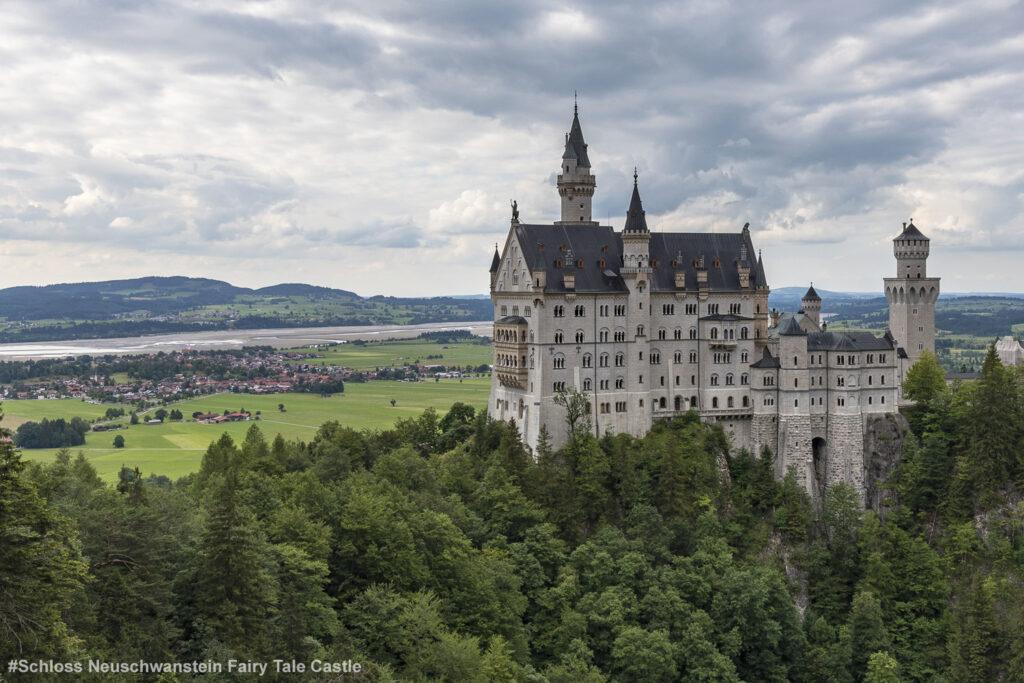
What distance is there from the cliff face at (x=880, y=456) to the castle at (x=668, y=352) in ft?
3.41

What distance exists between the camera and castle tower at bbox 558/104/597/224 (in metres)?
112

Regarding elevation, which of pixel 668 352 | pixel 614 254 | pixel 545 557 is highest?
pixel 614 254

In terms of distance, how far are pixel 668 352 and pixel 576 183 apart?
72.9ft

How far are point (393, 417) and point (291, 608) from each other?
426 feet

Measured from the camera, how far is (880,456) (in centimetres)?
10606

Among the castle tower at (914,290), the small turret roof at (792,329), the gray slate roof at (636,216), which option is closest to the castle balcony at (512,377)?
the gray slate roof at (636,216)

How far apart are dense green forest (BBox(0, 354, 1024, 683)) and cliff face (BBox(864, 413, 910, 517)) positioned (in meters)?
1.42

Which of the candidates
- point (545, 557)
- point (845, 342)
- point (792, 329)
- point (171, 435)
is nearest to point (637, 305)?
point (792, 329)

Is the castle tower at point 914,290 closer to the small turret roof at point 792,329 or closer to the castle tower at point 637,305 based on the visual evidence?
the small turret roof at point 792,329

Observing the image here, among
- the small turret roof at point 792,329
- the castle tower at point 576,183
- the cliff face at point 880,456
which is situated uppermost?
the castle tower at point 576,183

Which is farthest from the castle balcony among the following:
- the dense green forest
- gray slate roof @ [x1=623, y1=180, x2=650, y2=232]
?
gray slate roof @ [x1=623, y1=180, x2=650, y2=232]

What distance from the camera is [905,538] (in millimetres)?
98000

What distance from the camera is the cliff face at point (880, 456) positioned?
105500 millimetres

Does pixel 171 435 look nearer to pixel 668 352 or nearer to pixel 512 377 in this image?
pixel 512 377
